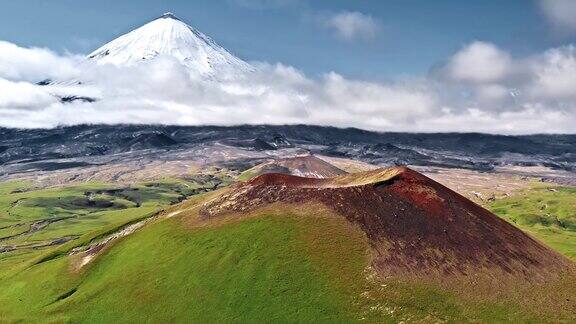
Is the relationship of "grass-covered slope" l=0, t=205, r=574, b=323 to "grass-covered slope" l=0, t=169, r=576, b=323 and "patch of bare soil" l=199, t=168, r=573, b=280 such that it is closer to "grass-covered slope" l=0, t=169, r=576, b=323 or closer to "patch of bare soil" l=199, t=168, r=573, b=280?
"grass-covered slope" l=0, t=169, r=576, b=323

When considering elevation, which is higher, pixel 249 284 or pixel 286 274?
pixel 286 274

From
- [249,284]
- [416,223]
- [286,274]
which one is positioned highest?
[416,223]

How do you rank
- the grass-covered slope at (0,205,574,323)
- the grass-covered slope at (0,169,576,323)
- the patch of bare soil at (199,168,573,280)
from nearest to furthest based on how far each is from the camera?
the grass-covered slope at (0,205,574,323), the grass-covered slope at (0,169,576,323), the patch of bare soil at (199,168,573,280)

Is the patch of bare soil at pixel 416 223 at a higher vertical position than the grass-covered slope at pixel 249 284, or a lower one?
higher

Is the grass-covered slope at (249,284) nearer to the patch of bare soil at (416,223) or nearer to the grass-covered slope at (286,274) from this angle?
the grass-covered slope at (286,274)

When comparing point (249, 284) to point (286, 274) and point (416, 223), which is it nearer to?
point (286, 274)

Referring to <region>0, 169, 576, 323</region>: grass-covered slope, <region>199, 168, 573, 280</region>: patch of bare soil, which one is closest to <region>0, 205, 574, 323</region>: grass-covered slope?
<region>0, 169, 576, 323</region>: grass-covered slope

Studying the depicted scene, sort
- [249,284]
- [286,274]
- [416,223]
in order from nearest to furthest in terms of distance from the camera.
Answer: [249,284], [286,274], [416,223]

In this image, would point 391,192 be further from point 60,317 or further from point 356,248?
point 60,317

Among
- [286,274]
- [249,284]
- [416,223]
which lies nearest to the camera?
[249,284]

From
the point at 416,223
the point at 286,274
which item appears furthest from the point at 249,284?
the point at 416,223

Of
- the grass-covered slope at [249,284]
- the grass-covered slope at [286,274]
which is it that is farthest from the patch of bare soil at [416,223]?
the grass-covered slope at [249,284]

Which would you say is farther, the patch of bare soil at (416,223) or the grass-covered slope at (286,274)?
the patch of bare soil at (416,223)
